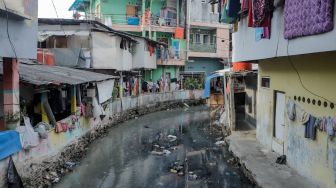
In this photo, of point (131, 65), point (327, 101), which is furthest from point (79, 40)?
point (327, 101)

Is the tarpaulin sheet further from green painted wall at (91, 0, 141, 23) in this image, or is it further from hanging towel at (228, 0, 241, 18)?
green painted wall at (91, 0, 141, 23)

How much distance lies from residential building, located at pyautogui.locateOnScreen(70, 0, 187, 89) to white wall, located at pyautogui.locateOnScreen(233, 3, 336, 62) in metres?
21.5

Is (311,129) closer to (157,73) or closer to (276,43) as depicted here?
(276,43)

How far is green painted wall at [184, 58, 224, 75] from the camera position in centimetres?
4078

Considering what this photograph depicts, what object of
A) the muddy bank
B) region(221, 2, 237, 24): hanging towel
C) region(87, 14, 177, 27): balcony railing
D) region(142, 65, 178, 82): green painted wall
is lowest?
the muddy bank

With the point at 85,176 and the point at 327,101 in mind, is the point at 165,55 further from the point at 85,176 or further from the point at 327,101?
the point at 327,101

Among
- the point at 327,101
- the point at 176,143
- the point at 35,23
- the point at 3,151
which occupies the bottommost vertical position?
the point at 176,143

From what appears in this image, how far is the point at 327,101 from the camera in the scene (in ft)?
29.1

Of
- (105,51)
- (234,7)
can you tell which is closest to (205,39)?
(105,51)

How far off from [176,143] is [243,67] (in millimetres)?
5578

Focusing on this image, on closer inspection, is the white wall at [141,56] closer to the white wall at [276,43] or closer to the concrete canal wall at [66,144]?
the concrete canal wall at [66,144]

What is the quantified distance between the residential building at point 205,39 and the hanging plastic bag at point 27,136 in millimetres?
29465

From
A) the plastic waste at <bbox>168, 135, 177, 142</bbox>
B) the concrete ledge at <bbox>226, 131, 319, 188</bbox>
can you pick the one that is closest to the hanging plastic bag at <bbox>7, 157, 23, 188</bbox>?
the concrete ledge at <bbox>226, 131, 319, 188</bbox>

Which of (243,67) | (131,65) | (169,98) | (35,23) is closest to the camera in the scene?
(35,23)
